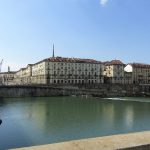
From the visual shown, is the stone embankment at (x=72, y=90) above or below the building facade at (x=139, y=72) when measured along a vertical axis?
below

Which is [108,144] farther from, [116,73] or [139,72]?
[139,72]

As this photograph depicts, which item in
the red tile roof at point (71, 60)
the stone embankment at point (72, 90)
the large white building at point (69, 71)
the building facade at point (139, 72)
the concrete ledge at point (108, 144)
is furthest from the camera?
the building facade at point (139, 72)

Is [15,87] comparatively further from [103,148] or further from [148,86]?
[103,148]

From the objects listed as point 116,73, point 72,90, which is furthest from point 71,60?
point 72,90

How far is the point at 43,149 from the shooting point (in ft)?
15.2

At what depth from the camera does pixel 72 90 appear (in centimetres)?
9262

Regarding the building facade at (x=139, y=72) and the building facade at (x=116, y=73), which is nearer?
the building facade at (x=116, y=73)

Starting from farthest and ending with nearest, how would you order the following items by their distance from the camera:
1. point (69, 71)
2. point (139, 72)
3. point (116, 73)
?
point (139, 72) < point (116, 73) < point (69, 71)

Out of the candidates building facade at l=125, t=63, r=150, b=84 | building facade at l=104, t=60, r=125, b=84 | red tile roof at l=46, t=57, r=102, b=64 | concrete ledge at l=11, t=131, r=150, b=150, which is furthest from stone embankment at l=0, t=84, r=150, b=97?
concrete ledge at l=11, t=131, r=150, b=150

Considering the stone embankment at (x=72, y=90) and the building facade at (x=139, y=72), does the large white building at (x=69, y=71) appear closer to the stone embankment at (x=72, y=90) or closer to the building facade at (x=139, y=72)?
the stone embankment at (x=72, y=90)

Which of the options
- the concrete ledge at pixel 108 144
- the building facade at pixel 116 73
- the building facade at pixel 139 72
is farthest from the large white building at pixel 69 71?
the concrete ledge at pixel 108 144

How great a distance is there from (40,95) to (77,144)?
8419cm

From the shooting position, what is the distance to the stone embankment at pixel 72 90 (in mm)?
85688

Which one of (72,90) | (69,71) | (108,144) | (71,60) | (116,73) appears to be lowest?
(72,90)
